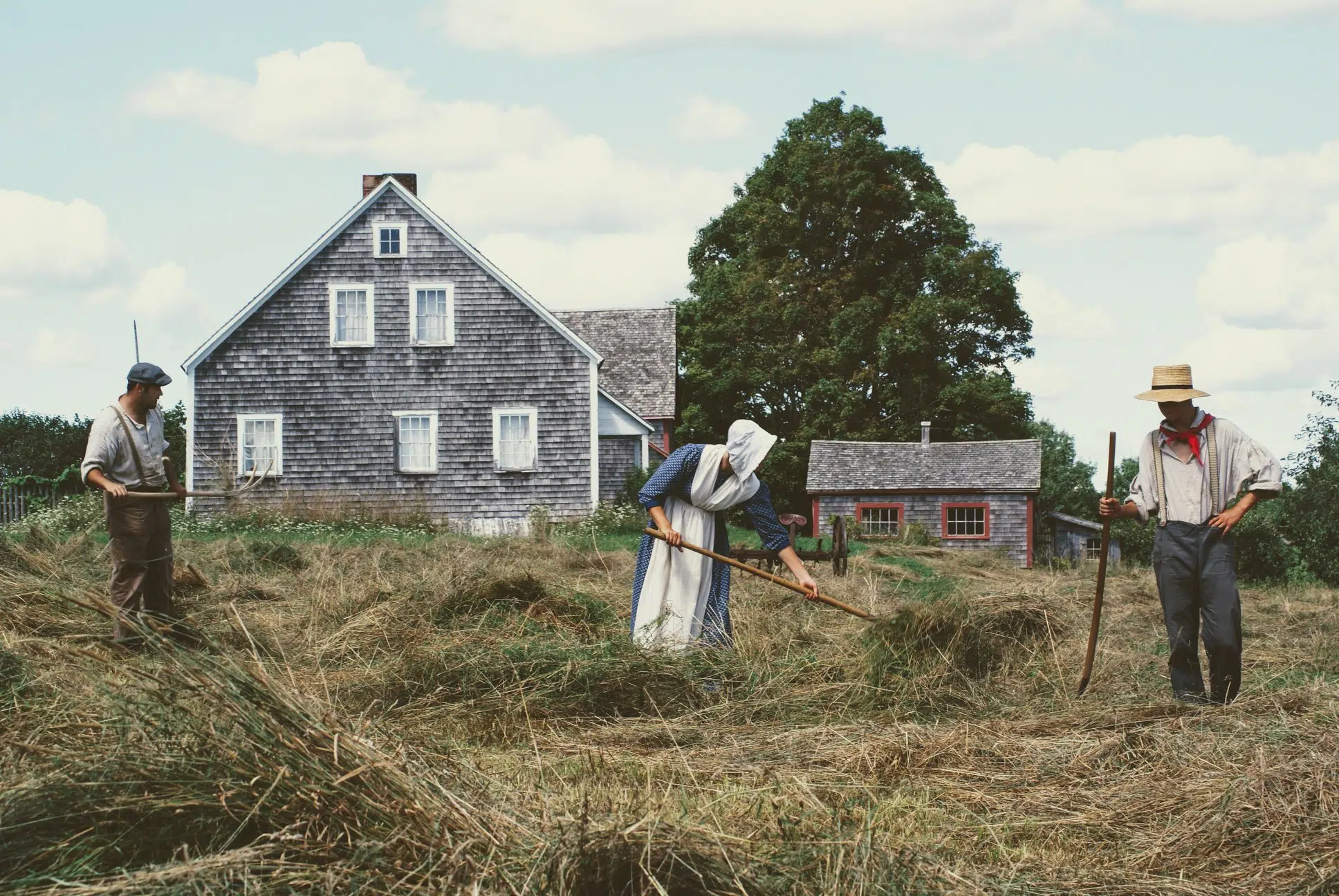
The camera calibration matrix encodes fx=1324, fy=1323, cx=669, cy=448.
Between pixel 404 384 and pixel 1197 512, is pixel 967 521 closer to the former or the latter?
pixel 404 384

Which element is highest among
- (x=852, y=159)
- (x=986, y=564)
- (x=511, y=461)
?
(x=852, y=159)

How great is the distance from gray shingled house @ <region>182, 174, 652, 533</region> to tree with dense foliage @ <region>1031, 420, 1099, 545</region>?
2490cm

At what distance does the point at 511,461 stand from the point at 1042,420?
40487mm

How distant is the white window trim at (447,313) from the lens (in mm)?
23219

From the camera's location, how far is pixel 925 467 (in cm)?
3041

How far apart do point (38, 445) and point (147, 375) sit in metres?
21.1

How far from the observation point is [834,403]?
3347 centimetres

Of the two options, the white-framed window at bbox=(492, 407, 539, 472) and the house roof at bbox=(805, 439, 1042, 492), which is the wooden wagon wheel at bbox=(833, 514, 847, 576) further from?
the house roof at bbox=(805, 439, 1042, 492)

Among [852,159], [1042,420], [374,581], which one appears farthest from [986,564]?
[1042,420]

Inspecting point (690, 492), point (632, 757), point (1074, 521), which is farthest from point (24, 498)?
point (1074, 521)

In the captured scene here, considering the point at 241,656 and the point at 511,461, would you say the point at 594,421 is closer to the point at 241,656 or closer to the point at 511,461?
the point at 511,461

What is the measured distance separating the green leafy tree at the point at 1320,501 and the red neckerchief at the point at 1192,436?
17.4 metres

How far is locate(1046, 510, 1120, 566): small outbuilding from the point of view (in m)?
34.2

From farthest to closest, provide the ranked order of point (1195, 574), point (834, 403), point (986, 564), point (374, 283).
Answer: point (834, 403), point (374, 283), point (986, 564), point (1195, 574)
